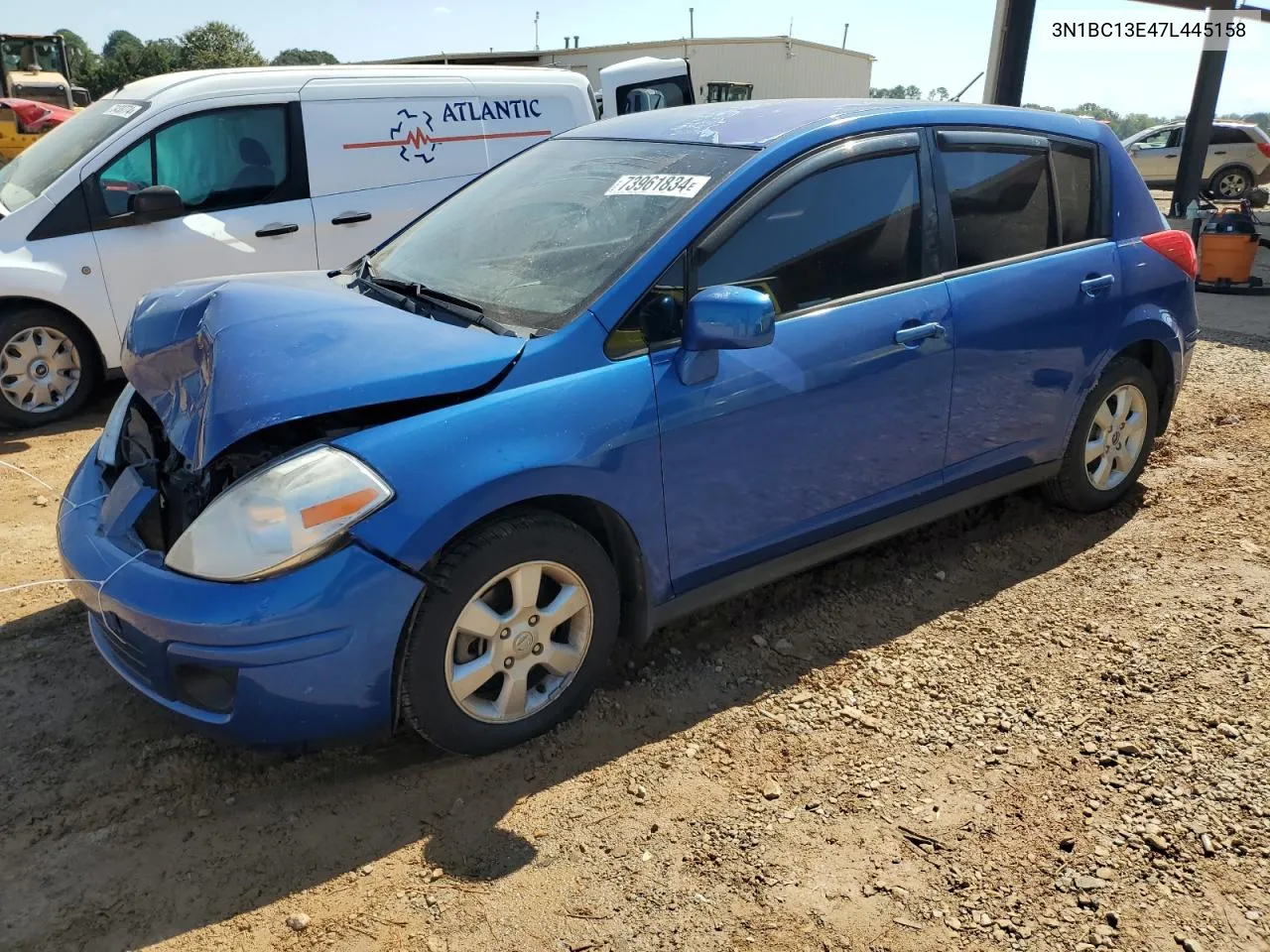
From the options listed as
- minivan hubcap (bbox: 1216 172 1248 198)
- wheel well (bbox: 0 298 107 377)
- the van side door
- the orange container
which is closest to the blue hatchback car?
the van side door

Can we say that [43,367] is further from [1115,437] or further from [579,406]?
[1115,437]

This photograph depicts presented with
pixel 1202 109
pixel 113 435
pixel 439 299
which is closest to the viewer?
pixel 439 299

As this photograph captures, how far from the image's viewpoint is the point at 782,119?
333 cm

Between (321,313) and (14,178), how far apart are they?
4.50 metres

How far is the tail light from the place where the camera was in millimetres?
4172

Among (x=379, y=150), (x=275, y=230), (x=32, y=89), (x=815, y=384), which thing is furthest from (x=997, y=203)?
(x=32, y=89)

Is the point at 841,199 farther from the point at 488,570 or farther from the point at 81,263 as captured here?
the point at 81,263

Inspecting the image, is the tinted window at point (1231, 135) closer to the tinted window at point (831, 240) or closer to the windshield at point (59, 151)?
the tinted window at point (831, 240)

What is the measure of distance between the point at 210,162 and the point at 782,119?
4147mm

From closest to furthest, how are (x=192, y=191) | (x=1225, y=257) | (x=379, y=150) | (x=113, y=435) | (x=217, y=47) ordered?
(x=113, y=435), (x=192, y=191), (x=379, y=150), (x=1225, y=257), (x=217, y=47)

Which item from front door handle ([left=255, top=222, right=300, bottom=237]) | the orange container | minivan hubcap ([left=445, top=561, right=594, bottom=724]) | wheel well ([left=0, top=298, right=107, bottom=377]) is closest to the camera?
minivan hubcap ([left=445, top=561, right=594, bottom=724])

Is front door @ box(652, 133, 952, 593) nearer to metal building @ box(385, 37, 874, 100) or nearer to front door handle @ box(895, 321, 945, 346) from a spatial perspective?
front door handle @ box(895, 321, 945, 346)

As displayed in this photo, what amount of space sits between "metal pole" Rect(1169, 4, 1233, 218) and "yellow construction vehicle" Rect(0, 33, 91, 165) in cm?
2059

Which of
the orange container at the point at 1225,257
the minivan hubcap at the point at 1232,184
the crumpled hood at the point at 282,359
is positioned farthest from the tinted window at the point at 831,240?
the minivan hubcap at the point at 1232,184
